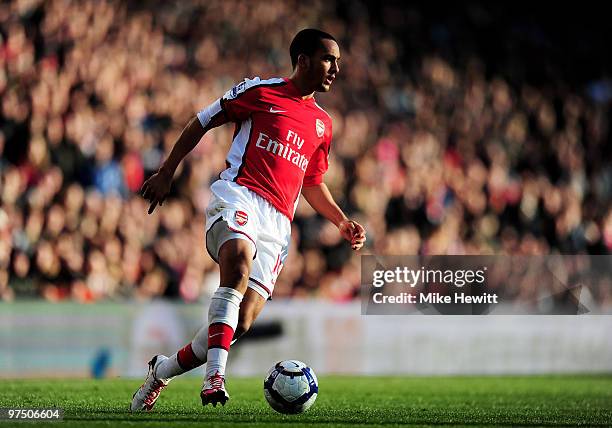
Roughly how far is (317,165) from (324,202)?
0.98 ft

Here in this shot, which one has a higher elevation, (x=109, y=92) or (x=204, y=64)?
(x=204, y=64)

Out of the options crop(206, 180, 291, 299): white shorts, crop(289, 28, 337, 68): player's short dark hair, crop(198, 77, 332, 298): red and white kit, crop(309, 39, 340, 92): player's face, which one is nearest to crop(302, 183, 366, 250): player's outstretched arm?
crop(198, 77, 332, 298): red and white kit

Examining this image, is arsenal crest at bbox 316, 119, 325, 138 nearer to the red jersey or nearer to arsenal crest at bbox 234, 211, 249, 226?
Answer: the red jersey

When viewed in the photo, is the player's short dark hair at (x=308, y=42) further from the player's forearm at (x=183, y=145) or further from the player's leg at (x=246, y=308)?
the player's leg at (x=246, y=308)

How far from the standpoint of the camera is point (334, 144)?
19062 millimetres

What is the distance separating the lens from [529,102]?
23.0 meters

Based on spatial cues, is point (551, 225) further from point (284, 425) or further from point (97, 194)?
point (284, 425)

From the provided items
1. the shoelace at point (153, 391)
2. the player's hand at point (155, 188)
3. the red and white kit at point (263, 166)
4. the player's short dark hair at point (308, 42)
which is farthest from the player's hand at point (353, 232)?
the shoelace at point (153, 391)

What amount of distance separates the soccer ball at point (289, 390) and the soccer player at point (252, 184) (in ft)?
1.32

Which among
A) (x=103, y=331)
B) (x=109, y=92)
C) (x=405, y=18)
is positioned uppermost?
(x=405, y=18)

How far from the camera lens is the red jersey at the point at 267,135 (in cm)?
783

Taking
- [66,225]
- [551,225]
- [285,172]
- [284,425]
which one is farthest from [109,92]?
[284,425]

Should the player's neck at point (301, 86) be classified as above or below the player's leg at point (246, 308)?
above

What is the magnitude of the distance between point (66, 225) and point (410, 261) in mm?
4566
